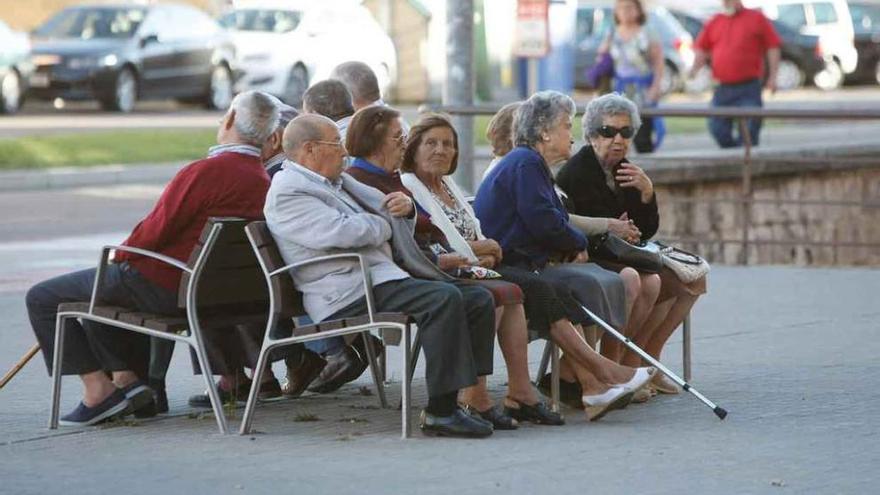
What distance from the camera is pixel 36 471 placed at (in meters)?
7.19

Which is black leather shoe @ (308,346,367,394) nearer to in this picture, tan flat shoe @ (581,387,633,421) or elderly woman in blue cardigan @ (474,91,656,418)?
elderly woman in blue cardigan @ (474,91,656,418)

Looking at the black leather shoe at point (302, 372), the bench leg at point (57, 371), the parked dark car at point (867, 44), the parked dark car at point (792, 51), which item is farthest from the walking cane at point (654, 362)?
the parked dark car at point (867, 44)

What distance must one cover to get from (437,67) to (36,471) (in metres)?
30.7

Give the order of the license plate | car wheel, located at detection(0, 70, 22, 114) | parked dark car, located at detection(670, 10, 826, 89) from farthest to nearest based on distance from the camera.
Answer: parked dark car, located at detection(670, 10, 826, 89), the license plate, car wheel, located at detection(0, 70, 22, 114)

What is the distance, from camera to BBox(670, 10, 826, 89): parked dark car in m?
42.5

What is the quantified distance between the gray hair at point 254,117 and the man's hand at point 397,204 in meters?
0.59

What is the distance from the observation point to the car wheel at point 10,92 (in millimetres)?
30344

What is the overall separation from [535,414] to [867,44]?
37.2m

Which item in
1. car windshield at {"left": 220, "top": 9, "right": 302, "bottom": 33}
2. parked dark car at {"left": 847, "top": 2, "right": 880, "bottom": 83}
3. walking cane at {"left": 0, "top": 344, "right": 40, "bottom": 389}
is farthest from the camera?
parked dark car at {"left": 847, "top": 2, "right": 880, "bottom": 83}

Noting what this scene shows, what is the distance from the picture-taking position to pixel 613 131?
9180 millimetres

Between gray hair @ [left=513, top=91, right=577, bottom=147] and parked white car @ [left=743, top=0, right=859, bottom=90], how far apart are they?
35093mm

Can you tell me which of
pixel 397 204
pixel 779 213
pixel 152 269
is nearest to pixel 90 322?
pixel 152 269

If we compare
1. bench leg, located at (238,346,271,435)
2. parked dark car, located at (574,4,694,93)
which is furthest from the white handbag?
parked dark car, located at (574,4,694,93)

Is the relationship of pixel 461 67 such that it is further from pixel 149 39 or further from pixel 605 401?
pixel 149 39
